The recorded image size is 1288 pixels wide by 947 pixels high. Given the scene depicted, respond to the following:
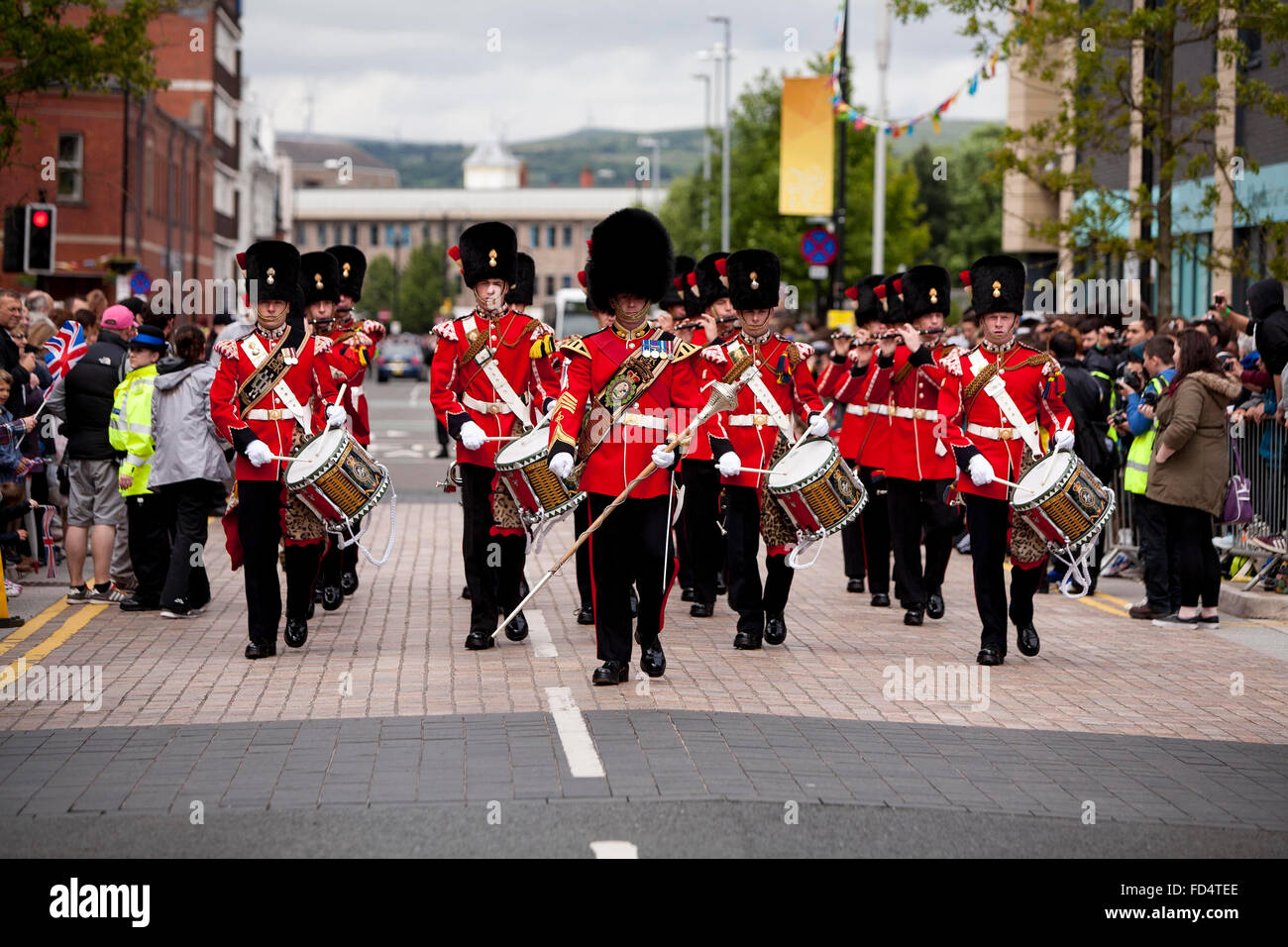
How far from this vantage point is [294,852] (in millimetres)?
6414

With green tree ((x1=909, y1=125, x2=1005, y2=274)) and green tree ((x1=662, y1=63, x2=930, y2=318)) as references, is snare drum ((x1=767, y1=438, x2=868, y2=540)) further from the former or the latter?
green tree ((x1=909, y1=125, x2=1005, y2=274))

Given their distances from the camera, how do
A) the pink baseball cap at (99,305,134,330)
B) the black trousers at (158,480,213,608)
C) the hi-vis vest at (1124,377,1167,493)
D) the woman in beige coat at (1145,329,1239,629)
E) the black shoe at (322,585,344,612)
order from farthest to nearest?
the hi-vis vest at (1124,377,1167,493) < the pink baseball cap at (99,305,134,330) < the black shoe at (322,585,344,612) < the woman in beige coat at (1145,329,1239,629) < the black trousers at (158,480,213,608)

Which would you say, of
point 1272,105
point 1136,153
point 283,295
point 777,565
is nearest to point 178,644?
point 283,295

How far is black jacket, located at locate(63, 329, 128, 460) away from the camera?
13.2 metres

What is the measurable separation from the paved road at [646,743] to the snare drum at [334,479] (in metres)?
0.84

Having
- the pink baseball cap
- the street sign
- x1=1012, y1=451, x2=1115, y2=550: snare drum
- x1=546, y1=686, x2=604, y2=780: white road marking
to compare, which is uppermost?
the street sign

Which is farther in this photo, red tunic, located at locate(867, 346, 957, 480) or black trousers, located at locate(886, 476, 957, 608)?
red tunic, located at locate(867, 346, 957, 480)

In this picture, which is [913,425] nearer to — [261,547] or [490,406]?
[490,406]

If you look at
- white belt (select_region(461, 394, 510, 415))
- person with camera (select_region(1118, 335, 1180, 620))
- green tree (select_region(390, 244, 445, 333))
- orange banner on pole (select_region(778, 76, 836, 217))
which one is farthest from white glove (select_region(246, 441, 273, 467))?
green tree (select_region(390, 244, 445, 333))

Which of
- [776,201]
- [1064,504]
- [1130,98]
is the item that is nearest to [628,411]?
[1064,504]

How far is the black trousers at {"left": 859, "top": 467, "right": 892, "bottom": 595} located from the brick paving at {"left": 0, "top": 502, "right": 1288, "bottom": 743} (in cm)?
22

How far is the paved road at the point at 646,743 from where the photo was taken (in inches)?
267

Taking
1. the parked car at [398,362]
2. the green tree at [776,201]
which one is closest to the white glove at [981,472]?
the green tree at [776,201]

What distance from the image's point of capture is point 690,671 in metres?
10.4
